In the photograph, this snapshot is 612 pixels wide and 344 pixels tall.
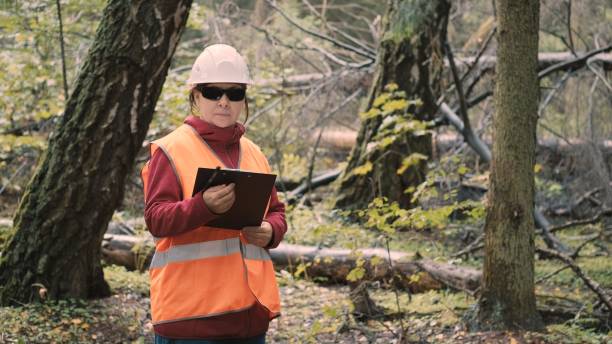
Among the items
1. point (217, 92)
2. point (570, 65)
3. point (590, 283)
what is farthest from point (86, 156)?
point (570, 65)

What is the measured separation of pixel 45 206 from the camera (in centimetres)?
573

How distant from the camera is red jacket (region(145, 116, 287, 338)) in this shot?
9.22 feet

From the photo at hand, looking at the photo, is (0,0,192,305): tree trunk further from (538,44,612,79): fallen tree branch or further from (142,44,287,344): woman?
(538,44,612,79): fallen tree branch

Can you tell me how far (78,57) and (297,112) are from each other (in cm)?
306

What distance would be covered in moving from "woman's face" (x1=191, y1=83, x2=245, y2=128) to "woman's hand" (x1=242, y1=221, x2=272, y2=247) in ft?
1.49

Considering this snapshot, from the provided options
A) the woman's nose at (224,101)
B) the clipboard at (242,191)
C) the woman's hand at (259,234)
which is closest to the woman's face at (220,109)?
the woman's nose at (224,101)

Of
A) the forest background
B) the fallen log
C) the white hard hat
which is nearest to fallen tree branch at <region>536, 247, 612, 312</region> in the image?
the forest background

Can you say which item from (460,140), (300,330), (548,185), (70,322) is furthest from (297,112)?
(70,322)

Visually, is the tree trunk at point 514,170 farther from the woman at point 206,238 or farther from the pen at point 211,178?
the pen at point 211,178

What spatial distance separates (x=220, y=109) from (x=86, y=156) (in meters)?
2.98

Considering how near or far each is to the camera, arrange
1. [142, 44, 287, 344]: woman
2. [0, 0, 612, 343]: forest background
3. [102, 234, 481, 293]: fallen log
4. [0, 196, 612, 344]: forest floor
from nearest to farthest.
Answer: [142, 44, 287, 344]: woman
[0, 196, 612, 344]: forest floor
[0, 0, 612, 343]: forest background
[102, 234, 481, 293]: fallen log

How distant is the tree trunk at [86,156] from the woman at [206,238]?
2809 mm

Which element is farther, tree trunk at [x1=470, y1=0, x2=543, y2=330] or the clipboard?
tree trunk at [x1=470, y1=0, x2=543, y2=330]

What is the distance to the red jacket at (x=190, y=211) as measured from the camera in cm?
281
